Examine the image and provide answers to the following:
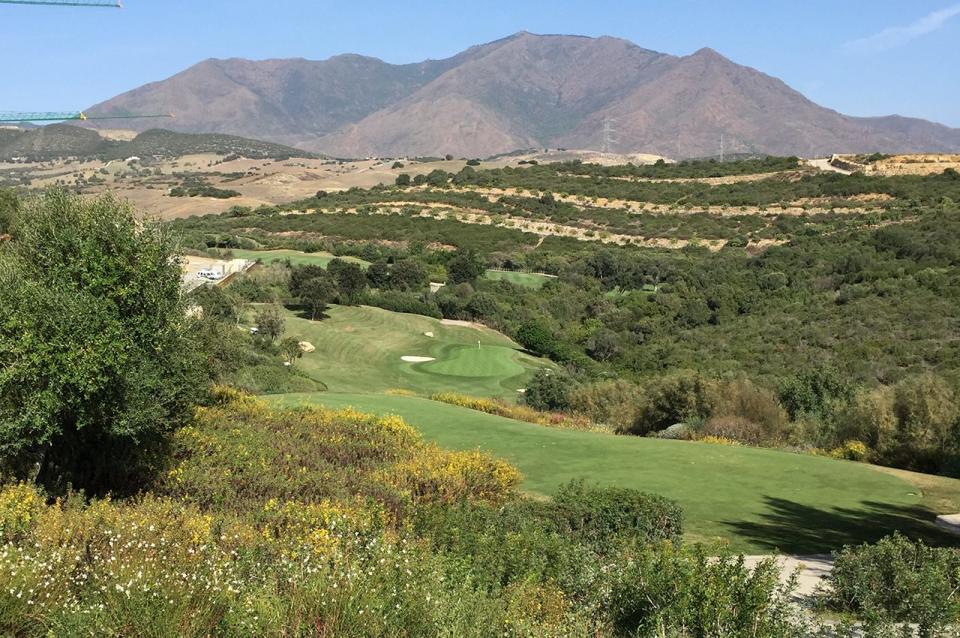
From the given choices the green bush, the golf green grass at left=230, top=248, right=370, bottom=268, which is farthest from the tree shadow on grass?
the golf green grass at left=230, top=248, right=370, bottom=268

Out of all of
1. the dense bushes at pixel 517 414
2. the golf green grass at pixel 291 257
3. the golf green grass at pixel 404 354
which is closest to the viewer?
the dense bushes at pixel 517 414

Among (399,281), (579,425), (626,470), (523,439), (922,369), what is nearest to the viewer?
(626,470)

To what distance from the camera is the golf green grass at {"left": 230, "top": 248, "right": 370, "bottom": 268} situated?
208ft

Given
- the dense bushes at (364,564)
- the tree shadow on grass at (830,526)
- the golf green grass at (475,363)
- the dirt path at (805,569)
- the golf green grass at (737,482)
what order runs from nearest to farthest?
the dense bushes at (364,564), the dirt path at (805,569), the tree shadow on grass at (830,526), the golf green grass at (737,482), the golf green grass at (475,363)

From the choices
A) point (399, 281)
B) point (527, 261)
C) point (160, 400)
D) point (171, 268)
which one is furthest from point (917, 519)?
point (527, 261)

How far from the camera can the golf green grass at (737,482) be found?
32.2 ft

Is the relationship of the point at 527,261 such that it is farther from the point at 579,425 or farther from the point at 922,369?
the point at 579,425

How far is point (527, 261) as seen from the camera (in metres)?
73.8

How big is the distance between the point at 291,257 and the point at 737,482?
2279 inches

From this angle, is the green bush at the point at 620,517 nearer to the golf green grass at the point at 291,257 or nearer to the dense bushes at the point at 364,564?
the dense bushes at the point at 364,564

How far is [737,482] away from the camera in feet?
40.0

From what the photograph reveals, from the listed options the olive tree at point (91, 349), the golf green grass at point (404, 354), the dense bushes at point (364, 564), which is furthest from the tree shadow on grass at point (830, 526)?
the golf green grass at point (404, 354)

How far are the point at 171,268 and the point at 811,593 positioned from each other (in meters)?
9.62

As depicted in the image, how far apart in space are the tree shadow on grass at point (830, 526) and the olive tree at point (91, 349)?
26.3ft
